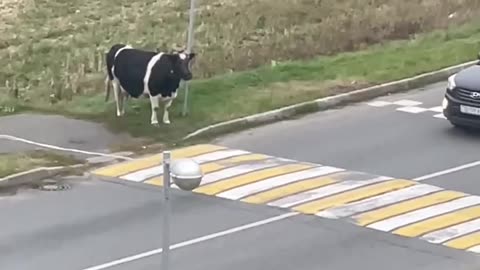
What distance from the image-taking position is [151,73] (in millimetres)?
20984

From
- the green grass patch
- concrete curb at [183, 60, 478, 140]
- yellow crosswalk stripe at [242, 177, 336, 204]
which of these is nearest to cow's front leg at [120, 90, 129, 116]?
the green grass patch

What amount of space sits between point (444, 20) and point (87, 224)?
1674cm

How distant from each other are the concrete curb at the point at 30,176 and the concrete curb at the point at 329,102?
2706mm

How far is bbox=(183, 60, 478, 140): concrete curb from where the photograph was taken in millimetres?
21312

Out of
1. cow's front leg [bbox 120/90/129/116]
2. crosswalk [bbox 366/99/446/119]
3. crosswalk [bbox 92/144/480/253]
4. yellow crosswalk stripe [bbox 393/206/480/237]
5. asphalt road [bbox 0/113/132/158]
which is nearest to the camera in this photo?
yellow crosswalk stripe [bbox 393/206/480/237]

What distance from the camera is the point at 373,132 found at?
21172 mm

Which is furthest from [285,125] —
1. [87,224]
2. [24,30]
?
[24,30]

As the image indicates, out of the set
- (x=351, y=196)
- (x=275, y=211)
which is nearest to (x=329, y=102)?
(x=351, y=196)

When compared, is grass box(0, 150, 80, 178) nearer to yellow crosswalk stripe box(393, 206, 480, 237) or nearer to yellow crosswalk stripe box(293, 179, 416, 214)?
yellow crosswalk stripe box(293, 179, 416, 214)

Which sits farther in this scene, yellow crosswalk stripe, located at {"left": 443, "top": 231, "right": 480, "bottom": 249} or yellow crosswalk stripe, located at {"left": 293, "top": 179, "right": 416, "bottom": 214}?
yellow crosswalk stripe, located at {"left": 293, "top": 179, "right": 416, "bottom": 214}

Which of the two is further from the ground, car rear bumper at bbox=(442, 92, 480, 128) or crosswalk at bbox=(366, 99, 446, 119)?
car rear bumper at bbox=(442, 92, 480, 128)

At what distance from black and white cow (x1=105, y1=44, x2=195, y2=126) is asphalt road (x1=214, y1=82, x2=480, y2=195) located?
1.21m

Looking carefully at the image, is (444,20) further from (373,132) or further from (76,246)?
(76,246)

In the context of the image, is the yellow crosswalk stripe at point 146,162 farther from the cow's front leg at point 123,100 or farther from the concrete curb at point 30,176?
the cow's front leg at point 123,100
